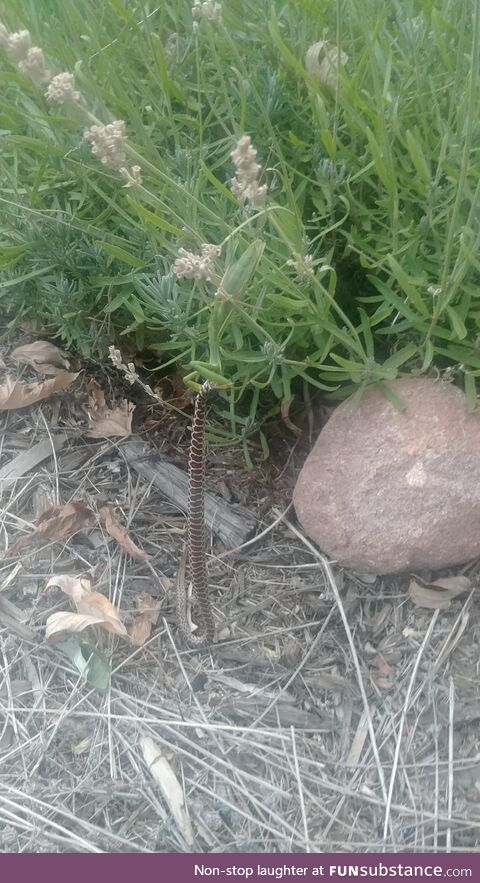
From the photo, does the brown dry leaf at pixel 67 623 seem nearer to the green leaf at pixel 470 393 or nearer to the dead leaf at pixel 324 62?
the green leaf at pixel 470 393

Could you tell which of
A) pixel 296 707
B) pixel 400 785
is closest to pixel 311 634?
pixel 296 707

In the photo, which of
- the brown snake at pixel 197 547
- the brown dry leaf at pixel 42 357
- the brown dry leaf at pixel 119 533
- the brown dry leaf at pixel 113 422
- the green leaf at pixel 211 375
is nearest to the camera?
the green leaf at pixel 211 375

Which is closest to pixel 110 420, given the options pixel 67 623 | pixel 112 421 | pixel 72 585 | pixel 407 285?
pixel 112 421

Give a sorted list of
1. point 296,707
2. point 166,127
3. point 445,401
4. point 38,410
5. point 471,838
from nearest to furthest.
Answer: point 471,838 < point 296,707 < point 445,401 < point 166,127 < point 38,410

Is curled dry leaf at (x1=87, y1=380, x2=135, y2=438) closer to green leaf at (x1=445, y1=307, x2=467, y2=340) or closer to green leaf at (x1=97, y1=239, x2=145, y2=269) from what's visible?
green leaf at (x1=97, y1=239, x2=145, y2=269)

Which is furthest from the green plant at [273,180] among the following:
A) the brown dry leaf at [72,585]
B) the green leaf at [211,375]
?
the brown dry leaf at [72,585]

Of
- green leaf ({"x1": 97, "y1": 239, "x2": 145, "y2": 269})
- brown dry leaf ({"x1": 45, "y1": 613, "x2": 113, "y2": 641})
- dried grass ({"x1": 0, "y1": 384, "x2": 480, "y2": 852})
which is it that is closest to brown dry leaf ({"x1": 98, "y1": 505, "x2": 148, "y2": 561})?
dried grass ({"x1": 0, "y1": 384, "x2": 480, "y2": 852})

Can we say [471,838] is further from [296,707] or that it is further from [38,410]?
[38,410]
